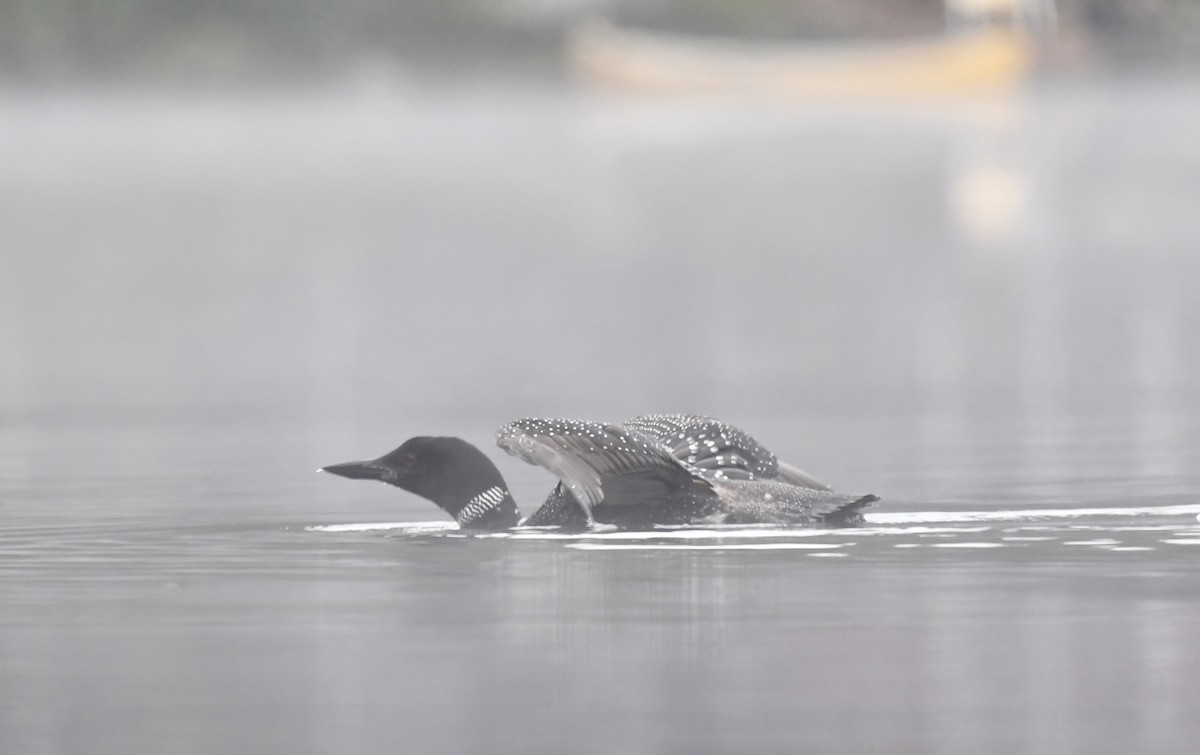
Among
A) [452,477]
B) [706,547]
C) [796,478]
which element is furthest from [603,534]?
[796,478]

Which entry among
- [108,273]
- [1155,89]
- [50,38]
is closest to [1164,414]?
[108,273]

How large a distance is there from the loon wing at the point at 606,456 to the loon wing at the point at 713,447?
269 mm

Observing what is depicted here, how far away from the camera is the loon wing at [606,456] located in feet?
27.0

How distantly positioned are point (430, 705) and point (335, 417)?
6.81 meters

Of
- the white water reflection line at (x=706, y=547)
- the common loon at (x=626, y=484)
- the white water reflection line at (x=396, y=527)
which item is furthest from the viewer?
the white water reflection line at (x=396, y=527)

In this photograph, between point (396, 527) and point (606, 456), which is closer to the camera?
point (606, 456)

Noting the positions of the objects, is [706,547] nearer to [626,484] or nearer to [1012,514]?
[626,484]

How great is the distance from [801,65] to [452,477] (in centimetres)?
7547

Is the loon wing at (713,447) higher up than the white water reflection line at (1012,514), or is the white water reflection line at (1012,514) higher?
the loon wing at (713,447)

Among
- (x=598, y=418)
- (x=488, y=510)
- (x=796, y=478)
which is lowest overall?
(x=488, y=510)

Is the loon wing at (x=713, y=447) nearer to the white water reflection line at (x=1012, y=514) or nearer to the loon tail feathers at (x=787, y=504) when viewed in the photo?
the loon tail feathers at (x=787, y=504)

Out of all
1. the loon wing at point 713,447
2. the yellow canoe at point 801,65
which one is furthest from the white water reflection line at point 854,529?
the yellow canoe at point 801,65

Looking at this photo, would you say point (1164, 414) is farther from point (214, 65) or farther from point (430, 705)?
point (214, 65)

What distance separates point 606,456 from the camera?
27.2 ft
